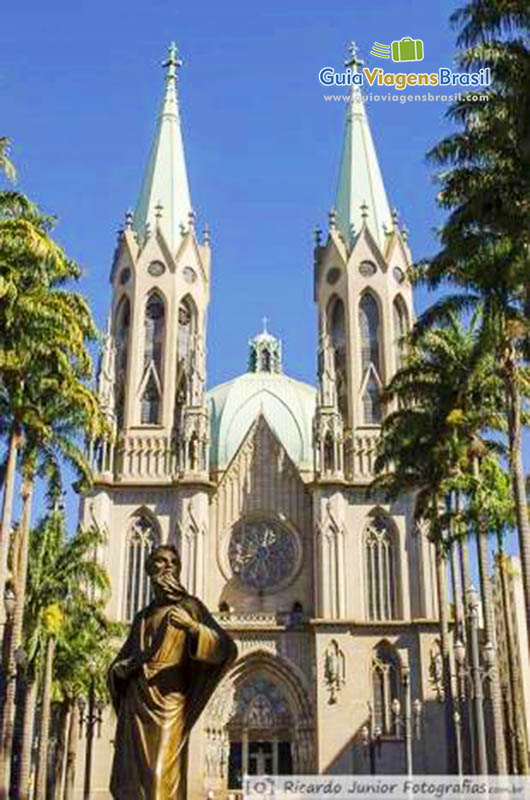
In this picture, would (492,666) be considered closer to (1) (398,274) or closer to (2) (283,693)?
(2) (283,693)

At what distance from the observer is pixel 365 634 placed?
46406 millimetres

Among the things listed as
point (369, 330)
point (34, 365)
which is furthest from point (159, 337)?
point (34, 365)

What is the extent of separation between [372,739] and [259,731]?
6353 millimetres

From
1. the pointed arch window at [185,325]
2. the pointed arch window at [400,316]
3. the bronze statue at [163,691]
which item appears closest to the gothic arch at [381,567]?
the pointed arch window at [400,316]

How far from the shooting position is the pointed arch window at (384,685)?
4547 centimetres

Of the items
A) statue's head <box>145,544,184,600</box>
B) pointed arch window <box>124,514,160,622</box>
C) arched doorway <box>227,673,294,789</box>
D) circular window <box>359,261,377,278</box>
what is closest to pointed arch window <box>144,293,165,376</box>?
pointed arch window <box>124,514,160,622</box>

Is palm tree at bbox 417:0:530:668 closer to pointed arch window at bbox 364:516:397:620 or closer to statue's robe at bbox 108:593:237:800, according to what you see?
statue's robe at bbox 108:593:237:800

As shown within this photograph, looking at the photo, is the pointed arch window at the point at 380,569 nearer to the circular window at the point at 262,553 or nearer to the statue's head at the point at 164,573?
the circular window at the point at 262,553

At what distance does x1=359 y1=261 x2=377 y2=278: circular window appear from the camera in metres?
55.4

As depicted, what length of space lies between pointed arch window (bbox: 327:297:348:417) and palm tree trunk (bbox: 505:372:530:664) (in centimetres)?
2820

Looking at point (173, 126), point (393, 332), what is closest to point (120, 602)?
point (393, 332)

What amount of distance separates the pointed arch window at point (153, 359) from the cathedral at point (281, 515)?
0.28 feet

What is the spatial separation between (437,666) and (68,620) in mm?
18256

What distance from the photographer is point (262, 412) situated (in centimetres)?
5528
